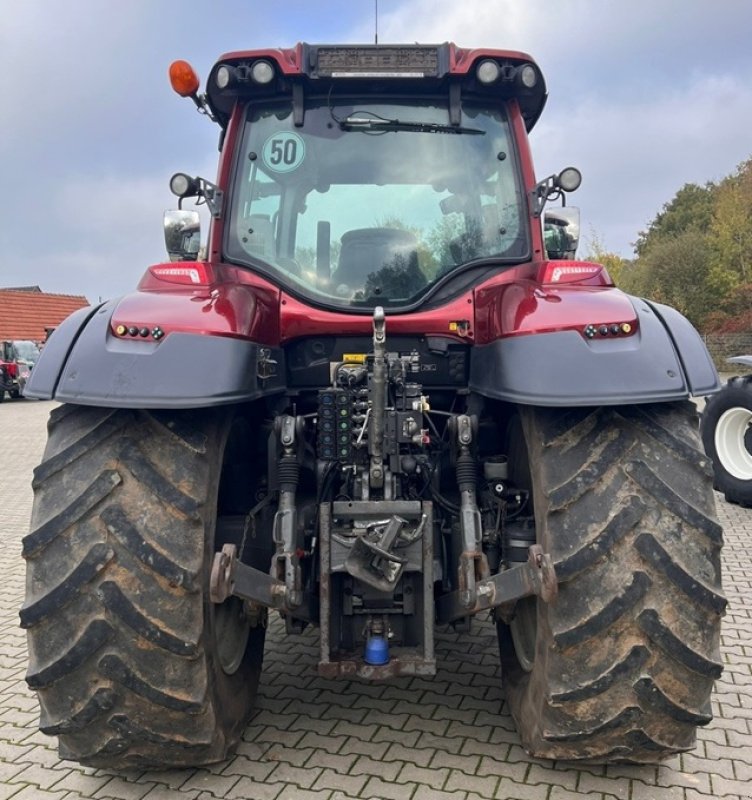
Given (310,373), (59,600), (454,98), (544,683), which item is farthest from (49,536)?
(454,98)

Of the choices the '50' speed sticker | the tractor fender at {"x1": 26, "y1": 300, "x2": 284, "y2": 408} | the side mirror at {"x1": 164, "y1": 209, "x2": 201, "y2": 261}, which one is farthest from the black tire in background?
the tractor fender at {"x1": 26, "y1": 300, "x2": 284, "y2": 408}

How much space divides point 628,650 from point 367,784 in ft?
3.53

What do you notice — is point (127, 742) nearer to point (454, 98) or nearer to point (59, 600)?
point (59, 600)

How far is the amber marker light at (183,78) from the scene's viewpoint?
128 inches

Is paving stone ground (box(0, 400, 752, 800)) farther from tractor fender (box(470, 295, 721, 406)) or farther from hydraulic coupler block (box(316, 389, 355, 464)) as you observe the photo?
tractor fender (box(470, 295, 721, 406))

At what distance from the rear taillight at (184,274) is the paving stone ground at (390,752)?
1819mm

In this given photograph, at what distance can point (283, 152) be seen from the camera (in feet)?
11.4

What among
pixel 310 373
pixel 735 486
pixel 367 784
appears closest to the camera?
pixel 367 784

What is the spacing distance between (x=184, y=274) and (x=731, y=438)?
20.8 ft

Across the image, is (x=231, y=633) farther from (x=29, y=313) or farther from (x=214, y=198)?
(x=29, y=313)

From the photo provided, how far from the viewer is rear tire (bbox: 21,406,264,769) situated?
2404 mm

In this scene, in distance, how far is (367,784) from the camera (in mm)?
2799

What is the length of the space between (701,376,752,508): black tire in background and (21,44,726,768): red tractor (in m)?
4.99

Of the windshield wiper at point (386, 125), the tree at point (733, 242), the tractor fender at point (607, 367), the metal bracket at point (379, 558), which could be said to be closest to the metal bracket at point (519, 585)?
the metal bracket at point (379, 558)
